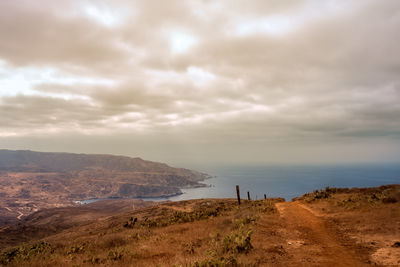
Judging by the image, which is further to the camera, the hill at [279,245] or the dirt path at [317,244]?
the hill at [279,245]

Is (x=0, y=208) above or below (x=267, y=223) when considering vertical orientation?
below

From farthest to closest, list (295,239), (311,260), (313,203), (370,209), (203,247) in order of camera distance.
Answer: (313,203) < (370,209) < (295,239) < (203,247) < (311,260)

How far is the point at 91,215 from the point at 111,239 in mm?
119885

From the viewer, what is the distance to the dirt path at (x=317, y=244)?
9850 mm

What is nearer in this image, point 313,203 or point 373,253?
point 373,253

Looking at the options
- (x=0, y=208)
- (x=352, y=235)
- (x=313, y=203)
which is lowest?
(x=0, y=208)

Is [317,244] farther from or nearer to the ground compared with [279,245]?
nearer to the ground

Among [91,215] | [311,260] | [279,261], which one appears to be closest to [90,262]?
[279,261]

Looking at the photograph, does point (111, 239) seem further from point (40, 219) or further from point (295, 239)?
point (40, 219)

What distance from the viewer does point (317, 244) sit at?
40.4 feet

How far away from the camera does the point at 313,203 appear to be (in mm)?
26141

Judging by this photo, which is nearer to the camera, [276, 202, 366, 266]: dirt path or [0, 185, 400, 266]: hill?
[276, 202, 366, 266]: dirt path

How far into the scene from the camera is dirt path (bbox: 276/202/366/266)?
9850 millimetres

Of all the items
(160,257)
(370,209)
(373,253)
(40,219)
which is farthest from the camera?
(40,219)
